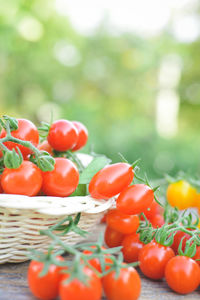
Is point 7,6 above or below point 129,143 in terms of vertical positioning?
above

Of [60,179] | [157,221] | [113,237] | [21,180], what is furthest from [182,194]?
[21,180]

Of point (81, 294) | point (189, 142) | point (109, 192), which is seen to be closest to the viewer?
point (81, 294)

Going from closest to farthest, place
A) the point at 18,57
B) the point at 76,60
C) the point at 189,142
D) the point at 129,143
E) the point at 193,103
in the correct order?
the point at 129,143 → the point at 189,142 → the point at 18,57 → the point at 76,60 → the point at 193,103

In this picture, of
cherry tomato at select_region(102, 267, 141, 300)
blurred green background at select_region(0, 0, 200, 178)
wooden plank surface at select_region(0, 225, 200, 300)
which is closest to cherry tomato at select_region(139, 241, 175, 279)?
wooden plank surface at select_region(0, 225, 200, 300)

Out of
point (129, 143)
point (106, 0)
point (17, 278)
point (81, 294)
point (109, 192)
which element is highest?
point (106, 0)

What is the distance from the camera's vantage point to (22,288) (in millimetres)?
954

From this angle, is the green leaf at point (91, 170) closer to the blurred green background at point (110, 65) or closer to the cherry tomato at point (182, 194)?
the cherry tomato at point (182, 194)

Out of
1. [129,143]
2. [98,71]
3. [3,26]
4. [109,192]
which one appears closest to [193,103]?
[98,71]

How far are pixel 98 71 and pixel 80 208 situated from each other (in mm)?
8675

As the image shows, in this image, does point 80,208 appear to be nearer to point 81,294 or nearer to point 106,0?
point 81,294

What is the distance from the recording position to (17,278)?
1.01 metres

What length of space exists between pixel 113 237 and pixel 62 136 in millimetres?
408

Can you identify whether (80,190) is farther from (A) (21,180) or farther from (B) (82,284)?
(B) (82,284)

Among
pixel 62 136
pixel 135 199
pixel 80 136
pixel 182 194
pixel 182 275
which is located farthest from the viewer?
pixel 182 194
